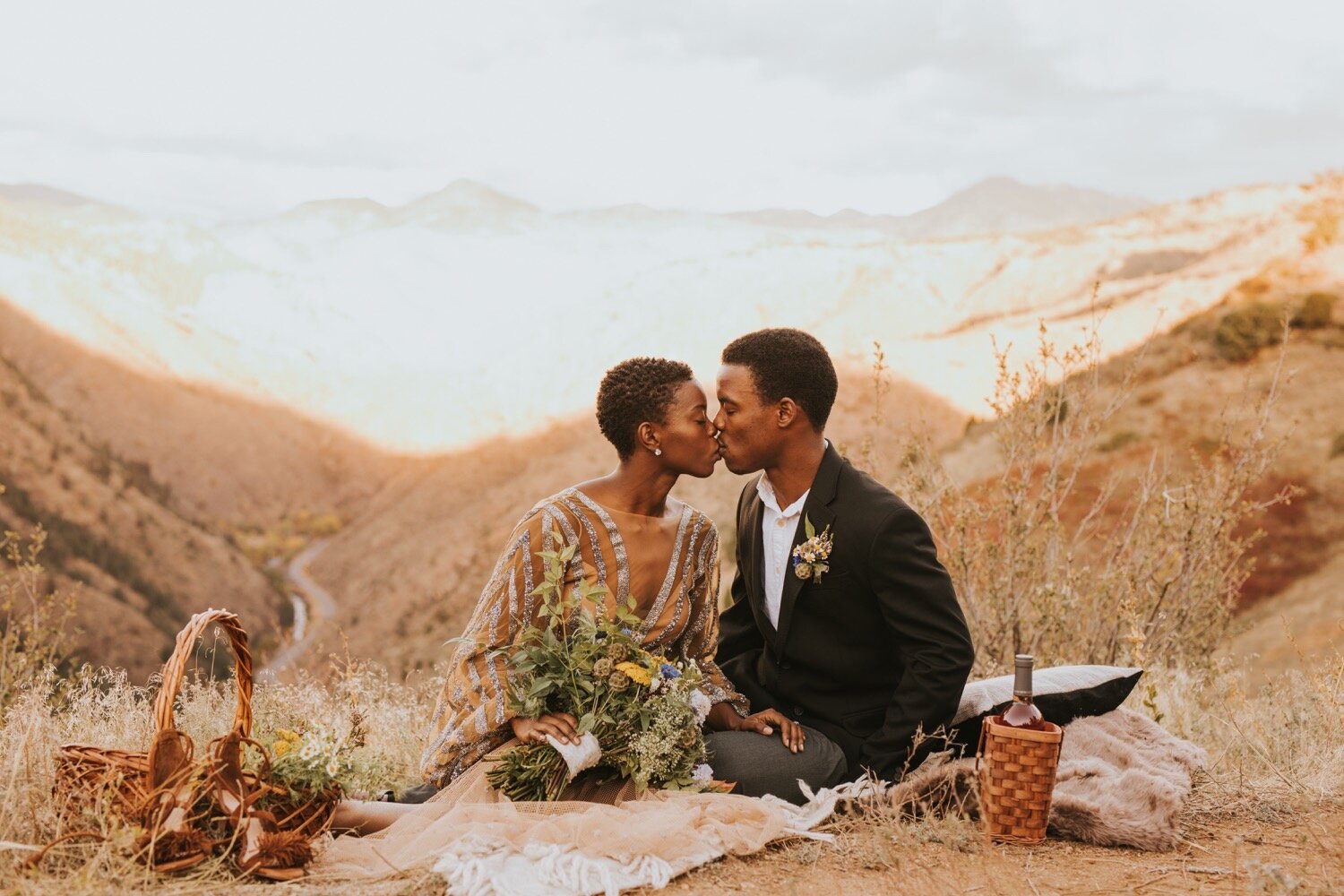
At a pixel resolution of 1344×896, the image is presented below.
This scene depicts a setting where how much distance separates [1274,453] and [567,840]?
4.77 meters

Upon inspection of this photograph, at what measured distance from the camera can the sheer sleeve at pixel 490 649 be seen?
12.1ft

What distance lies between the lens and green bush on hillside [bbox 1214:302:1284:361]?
80.4 feet

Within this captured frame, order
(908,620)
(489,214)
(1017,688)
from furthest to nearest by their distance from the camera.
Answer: (489,214) < (908,620) < (1017,688)

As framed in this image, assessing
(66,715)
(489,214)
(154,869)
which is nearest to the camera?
(154,869)

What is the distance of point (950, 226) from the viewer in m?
176

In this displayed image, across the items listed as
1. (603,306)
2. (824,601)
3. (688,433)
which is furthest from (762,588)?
(603,306)

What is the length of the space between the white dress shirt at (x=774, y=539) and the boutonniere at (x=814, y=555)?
13 centimetres

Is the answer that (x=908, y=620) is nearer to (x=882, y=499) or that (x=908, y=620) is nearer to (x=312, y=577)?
(x=882, y=499)

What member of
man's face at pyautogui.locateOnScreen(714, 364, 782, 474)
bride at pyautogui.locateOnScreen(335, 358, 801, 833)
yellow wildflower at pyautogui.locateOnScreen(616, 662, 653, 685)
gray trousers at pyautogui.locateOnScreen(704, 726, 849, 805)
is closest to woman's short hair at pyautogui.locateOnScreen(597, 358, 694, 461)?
bride at pyautogui.locateOnScreen(335, 358, 801, 833)

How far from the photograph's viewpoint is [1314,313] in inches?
984

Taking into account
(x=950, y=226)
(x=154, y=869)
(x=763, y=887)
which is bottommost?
(x=763, y=887)

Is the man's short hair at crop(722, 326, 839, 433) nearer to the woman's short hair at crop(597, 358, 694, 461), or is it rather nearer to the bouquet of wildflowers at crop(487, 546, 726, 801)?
the woman's short hair at crop(597, 358, 694, 461)

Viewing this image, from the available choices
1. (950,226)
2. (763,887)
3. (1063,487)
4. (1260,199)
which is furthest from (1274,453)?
(950,226)

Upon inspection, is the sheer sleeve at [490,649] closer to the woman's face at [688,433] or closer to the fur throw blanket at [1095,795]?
the woman's face at [688,433]
